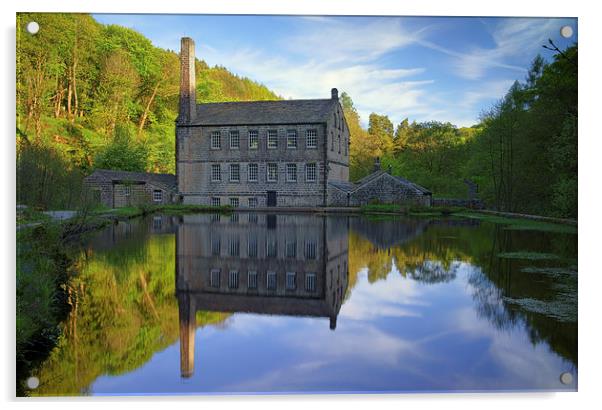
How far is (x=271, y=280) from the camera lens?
25.3 feet

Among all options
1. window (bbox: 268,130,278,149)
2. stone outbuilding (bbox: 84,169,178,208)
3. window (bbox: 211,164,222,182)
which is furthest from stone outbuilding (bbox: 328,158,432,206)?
stone outbuilding (bbox: 84,169,178,208)

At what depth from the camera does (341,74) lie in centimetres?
794

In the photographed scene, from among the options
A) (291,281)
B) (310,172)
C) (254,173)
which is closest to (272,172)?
(254,173)

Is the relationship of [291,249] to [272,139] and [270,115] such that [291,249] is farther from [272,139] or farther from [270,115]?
[272,139]

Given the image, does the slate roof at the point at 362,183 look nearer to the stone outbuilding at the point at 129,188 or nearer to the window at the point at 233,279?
the stone outbuilding at the point at 129,188

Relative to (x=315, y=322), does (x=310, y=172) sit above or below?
above

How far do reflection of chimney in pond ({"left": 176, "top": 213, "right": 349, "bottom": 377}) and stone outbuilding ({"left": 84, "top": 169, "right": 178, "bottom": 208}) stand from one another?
88.1 inches

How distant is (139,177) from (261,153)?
475 inches

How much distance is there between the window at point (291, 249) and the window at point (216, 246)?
1.44 metres

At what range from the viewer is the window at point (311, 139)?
1119 inches

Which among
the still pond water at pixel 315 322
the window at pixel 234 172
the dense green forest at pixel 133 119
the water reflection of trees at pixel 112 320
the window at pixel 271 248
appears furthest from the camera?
the window at pixel 234 172

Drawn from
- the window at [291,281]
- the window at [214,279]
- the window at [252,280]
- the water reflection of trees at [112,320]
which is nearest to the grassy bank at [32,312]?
the water reflection of trees at [112,320]

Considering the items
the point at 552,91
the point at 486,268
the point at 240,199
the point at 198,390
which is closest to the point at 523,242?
the point at 486,268

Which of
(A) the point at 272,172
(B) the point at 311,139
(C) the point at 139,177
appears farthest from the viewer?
(A) the point at 272,172
